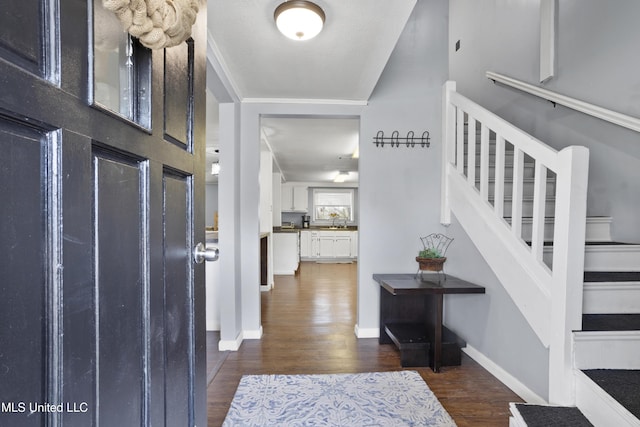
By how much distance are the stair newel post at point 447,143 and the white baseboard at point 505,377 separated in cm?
107

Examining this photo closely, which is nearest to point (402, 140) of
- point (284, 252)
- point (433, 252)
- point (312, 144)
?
point (433, 252)

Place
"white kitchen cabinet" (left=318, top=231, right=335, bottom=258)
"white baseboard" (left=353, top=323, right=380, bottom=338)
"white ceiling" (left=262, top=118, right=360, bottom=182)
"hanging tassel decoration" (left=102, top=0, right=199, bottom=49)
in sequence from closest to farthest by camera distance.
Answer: "hanging tassel decoration" (left=102, top=0, right=199, bottom=49) < "white baseboard" (left=353, top=323, right=380, bottom=338) < "white ceiling" (left=262, top=118, right=360, bottom=182) < "white kitchen cabinet" (left=318, top=231, right=335, bottom=258)

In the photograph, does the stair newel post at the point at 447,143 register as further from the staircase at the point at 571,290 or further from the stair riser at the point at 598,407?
the stair riser at the point at 598,407

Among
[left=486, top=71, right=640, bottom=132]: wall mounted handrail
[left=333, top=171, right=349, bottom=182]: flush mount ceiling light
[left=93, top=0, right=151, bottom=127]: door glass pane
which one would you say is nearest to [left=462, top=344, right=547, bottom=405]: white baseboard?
[left=486, top=71, right=640, bottom=132]: wall mounted handrail

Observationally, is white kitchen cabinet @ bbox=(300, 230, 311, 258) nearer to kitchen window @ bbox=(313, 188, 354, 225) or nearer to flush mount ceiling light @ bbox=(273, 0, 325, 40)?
kitchen window @ bbox=(313, 188, 354, 225)

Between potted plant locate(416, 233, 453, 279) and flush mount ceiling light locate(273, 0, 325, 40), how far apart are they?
6.15 feet

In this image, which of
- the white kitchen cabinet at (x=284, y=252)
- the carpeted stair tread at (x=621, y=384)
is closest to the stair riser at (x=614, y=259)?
the carpeted stair tread at (x=621, y=384)

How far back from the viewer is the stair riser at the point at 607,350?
1.35 meters

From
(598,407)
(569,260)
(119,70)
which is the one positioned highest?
(119,70)

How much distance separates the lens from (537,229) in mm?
1616

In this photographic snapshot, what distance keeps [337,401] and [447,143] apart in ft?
7.24

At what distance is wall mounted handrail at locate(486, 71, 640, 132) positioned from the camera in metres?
1.67

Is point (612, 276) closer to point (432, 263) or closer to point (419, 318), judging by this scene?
point (432, 263)

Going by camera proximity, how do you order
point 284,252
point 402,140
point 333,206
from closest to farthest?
point 402,140 → point 284,252 → point 333,206
